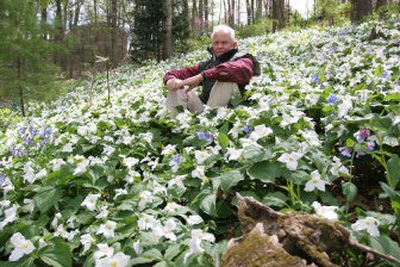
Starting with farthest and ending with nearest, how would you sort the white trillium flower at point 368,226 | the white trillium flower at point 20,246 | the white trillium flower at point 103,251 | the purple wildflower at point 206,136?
the purple wildflower at point 206,136
the white trillium flower at point 20,246
the white trillium flower at point 103,251
the white trillium flower at point 368,226

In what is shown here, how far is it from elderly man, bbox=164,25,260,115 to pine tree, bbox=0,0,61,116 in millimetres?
5025

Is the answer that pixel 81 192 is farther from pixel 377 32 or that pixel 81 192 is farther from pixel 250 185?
pixel 377 32

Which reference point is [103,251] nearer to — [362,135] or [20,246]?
[20,246]

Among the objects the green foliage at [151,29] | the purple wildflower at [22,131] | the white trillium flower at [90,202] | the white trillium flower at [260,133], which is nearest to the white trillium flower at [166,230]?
the white trillium flower at [90,202]

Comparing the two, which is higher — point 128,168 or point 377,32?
point 377,32

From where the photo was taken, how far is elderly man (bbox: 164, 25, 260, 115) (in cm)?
433

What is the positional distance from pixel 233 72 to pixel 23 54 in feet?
19.6

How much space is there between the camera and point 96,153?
400 centimetres

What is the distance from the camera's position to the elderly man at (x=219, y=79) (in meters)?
4.33

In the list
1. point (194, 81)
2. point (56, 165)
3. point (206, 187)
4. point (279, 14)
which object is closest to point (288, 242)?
point (206, 187)

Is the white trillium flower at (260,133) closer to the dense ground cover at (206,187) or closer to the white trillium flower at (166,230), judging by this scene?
the dense ground cover at (206,187)

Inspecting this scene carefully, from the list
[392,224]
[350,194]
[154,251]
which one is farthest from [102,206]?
[392,224]

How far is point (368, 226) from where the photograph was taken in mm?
1649

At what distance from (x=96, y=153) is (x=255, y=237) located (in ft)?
9.13
